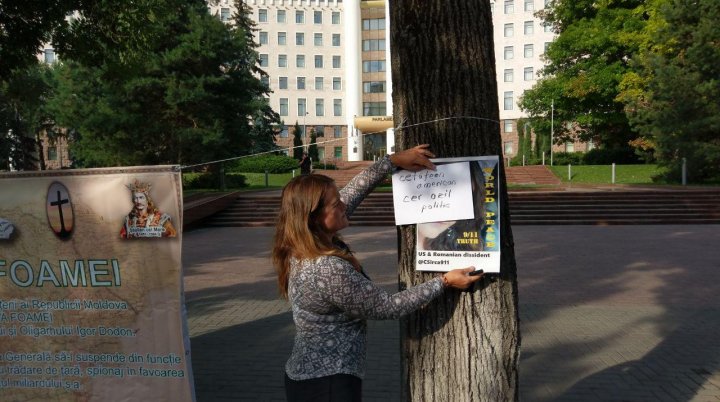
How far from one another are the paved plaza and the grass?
59.3 ft

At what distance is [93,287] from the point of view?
2902 mm

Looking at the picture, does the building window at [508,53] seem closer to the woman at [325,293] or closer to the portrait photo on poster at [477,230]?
the portrait photo on poster at [477,230]

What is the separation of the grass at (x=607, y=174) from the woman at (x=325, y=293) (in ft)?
97.9

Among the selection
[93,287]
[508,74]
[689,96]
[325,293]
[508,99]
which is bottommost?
[93,287]

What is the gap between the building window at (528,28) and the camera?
63.9m

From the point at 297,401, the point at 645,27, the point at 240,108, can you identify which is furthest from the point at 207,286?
the point at 645,27

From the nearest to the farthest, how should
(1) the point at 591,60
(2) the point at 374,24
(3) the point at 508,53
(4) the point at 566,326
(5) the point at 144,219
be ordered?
1. (5) the point at 144,219
2. (4) the point at 566,326
3. (1) the point at 591,60
4. (3) the point at 508,53
5. (2) the point at 374,24

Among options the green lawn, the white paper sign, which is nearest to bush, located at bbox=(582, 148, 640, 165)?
the green lawn

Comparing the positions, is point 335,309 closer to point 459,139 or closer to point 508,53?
point 459,139

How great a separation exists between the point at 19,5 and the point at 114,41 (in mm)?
1492

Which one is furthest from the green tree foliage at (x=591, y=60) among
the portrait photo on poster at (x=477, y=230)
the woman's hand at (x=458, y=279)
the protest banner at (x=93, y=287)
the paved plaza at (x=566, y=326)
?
the protest banner at (x=93, y=287)

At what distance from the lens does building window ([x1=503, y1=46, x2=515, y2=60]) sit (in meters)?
65.3

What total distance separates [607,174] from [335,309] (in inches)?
1287

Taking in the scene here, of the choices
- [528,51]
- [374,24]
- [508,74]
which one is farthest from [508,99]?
[374,24]
